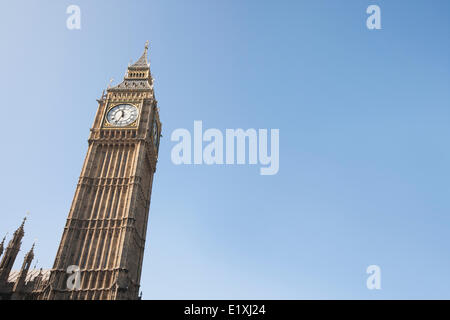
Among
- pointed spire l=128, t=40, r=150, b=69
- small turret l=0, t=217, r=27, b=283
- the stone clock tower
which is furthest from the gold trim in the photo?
small turret l=0, t=217, r=27, b=283

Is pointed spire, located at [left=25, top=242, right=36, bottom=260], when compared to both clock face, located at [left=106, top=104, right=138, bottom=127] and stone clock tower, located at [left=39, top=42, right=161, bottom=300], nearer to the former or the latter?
stone clock tower, located at [left=39, top=42, right=161, bottom=300]

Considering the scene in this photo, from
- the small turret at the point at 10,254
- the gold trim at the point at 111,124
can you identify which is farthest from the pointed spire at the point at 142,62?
the small turret at the point at 10,254

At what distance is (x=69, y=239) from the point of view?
2336 inches

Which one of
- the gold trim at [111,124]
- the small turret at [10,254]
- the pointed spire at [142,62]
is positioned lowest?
the small turret at [10,254]

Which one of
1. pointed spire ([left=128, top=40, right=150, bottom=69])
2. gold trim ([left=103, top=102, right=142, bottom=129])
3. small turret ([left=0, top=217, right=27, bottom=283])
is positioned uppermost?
pointed spire ([left=128, top=40, right=150, bottom=69])

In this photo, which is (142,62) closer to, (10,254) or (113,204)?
(113,204)

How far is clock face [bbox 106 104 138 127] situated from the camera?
72500 mm

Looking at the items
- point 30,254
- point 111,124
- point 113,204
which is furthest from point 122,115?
point 30,254

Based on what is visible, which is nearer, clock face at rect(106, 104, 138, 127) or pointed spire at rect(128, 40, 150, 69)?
clock face at rect(106, 104, 138, 127)

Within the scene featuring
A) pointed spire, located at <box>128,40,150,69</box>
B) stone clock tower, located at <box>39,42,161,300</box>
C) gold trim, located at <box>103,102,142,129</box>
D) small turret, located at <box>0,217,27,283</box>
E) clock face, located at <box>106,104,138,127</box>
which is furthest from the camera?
pointed spire, located at <box>128,40,150,69</box>

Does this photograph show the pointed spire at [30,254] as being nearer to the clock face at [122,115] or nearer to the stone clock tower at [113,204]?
the stone clock tower at [113,204]

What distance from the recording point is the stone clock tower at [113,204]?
56.0 m

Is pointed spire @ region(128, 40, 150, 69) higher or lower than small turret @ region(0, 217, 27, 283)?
higher
